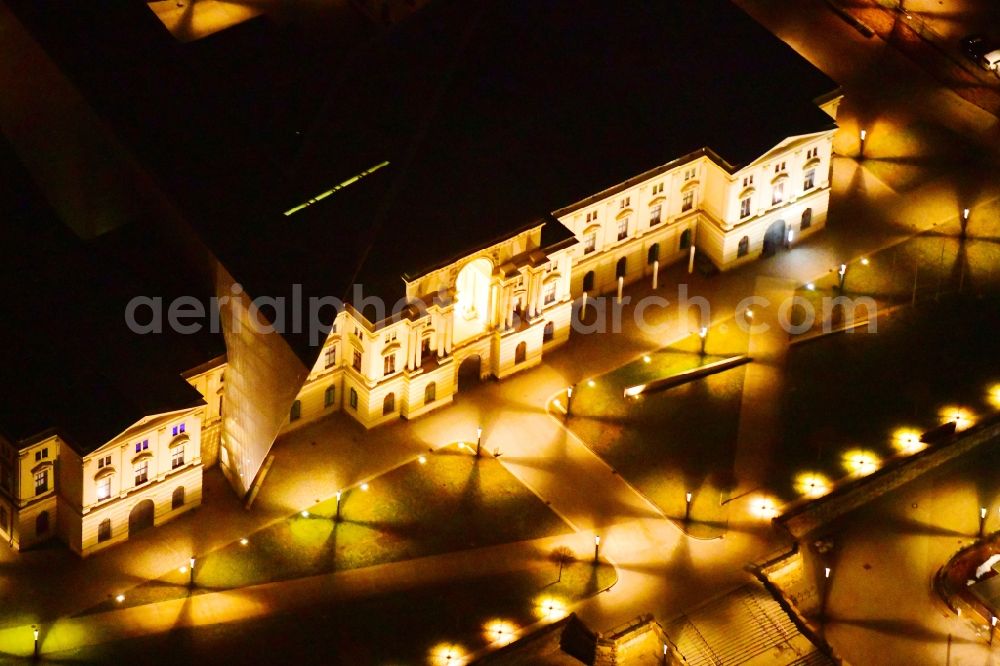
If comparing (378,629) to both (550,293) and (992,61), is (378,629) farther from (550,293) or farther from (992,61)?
(992,61)

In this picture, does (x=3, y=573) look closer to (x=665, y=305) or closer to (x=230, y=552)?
(x=230, y=552)

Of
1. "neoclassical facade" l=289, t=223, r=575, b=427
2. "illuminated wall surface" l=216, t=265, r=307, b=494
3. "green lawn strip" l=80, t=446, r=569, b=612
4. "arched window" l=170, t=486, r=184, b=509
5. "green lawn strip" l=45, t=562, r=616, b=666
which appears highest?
"neoclassical facade" l=289, t=223, r=575, b=427

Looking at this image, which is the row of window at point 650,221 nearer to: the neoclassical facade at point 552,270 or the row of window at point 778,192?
the neoclassical facade at point 552,270

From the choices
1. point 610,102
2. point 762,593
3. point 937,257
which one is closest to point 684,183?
point 610,102

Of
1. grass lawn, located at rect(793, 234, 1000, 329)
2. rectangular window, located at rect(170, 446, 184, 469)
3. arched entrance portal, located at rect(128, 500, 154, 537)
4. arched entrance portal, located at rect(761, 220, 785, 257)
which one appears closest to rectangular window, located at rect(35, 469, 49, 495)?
arched entrance portal, located at rect(128, 500, 154, 537)

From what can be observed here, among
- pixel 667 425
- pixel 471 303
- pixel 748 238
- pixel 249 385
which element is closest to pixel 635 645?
pixel 667 425

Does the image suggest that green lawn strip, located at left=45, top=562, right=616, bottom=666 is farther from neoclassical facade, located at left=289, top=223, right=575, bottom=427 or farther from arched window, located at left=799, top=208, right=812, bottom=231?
arched window, located at left=799, top=208, right=812, bottom=231
